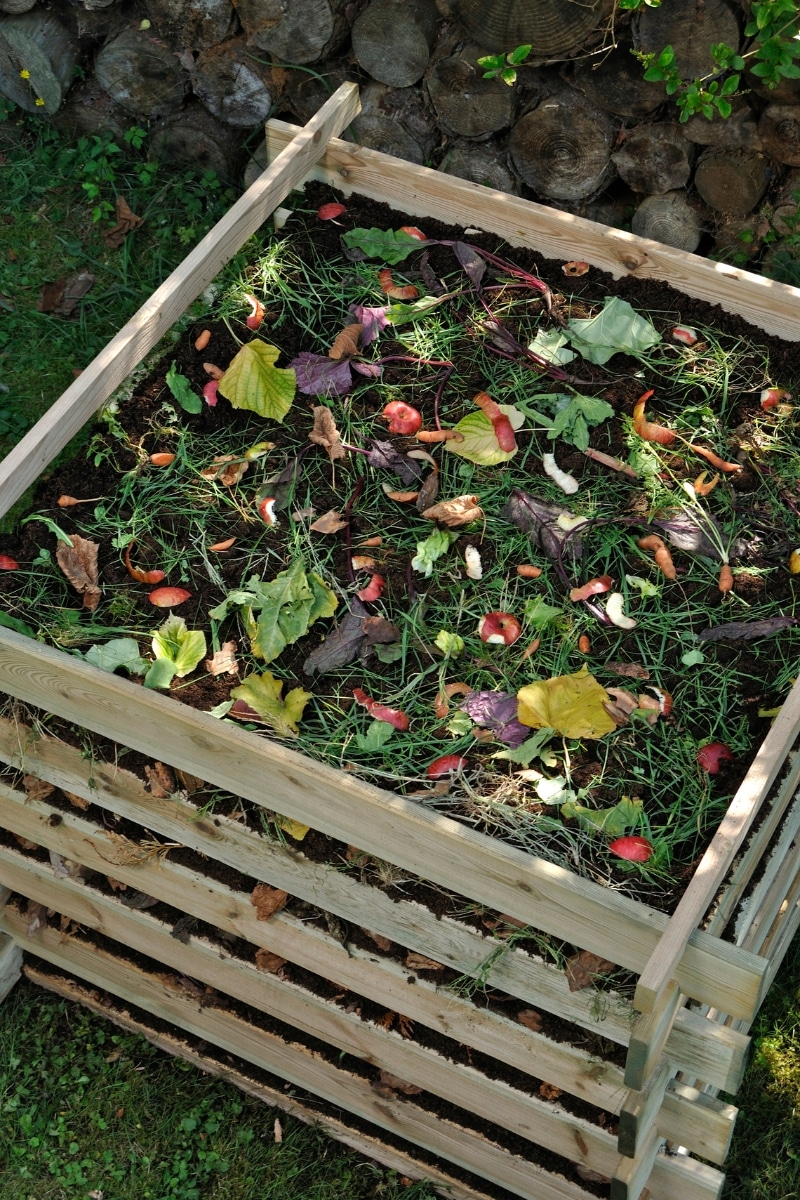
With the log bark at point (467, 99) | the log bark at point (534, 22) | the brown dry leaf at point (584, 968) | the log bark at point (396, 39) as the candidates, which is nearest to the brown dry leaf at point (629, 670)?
the brown dry leaf at point (584, 968)

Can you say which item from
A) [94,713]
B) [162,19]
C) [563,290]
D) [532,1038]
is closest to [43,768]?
[94,713]

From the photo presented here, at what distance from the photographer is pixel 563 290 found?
3277 millimetres

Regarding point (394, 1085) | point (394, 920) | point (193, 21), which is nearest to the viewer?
point (394, 920)

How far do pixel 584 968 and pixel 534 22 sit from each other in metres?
2.69

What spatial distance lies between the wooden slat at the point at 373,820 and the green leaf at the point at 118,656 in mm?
115

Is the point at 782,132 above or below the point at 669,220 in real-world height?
above

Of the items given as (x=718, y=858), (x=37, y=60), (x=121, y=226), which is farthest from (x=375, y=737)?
(x=37, y=60)

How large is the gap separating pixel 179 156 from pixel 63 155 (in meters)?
0.46

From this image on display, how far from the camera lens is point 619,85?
3742mm

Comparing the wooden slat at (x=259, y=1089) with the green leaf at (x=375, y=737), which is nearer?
the green leaf at (x=375, y=737)

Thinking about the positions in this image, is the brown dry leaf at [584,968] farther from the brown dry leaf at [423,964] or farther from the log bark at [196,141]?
the log bark at [196,141]

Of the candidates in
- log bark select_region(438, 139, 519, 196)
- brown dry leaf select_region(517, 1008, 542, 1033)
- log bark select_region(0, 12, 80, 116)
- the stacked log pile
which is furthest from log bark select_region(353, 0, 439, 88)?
brown dry leaf select_region(517, 1008, 542, 1033)

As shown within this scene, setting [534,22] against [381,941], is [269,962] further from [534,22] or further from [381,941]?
[534,22]

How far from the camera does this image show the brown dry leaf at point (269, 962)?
2.82 m
